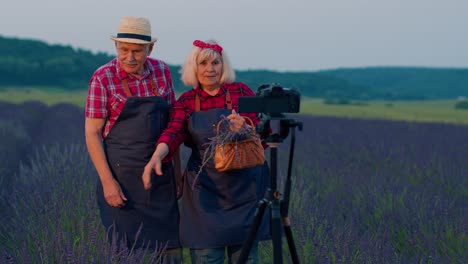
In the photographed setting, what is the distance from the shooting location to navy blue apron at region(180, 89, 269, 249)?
338cm

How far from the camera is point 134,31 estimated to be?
3.44 metres

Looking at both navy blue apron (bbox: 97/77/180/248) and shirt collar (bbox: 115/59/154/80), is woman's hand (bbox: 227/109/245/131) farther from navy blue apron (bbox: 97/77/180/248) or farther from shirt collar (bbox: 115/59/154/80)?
shirt collar (bbox: 115/59/154/80)

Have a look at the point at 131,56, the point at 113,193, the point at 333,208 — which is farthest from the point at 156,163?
the point at 333,208

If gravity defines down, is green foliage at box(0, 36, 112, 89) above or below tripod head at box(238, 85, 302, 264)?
below

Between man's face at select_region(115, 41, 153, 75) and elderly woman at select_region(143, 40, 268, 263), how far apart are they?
24cm

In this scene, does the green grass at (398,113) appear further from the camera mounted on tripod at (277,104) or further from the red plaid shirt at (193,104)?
the camera mounted on tripod at (277,104)

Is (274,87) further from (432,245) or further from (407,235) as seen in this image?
(407,235)

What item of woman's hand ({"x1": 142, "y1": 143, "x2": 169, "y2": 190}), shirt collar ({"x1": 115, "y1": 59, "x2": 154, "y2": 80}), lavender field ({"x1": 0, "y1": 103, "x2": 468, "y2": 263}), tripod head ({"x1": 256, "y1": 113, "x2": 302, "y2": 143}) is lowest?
lavender field ({"x1": 0, "y1": 103, "x2": 468, "y2": 263})

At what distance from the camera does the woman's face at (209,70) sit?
3.38 m

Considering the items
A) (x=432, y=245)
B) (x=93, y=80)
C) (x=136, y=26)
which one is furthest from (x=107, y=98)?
(x=432, y=245)

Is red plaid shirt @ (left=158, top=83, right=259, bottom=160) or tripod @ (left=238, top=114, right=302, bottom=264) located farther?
red plaid shirt @ (left=158, top=83, right=259, bottom=160)

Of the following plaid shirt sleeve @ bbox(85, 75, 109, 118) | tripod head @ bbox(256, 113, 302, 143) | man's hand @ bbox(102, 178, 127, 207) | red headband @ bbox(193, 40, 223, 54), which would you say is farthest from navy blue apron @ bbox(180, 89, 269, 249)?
tripod head @ bbox(256, 113, 302, 143)

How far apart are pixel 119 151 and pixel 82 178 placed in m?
2.37

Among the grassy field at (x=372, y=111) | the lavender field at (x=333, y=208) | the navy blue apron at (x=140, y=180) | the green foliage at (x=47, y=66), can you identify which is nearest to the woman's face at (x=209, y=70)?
the navy blue apron at (x=140, y=180)
